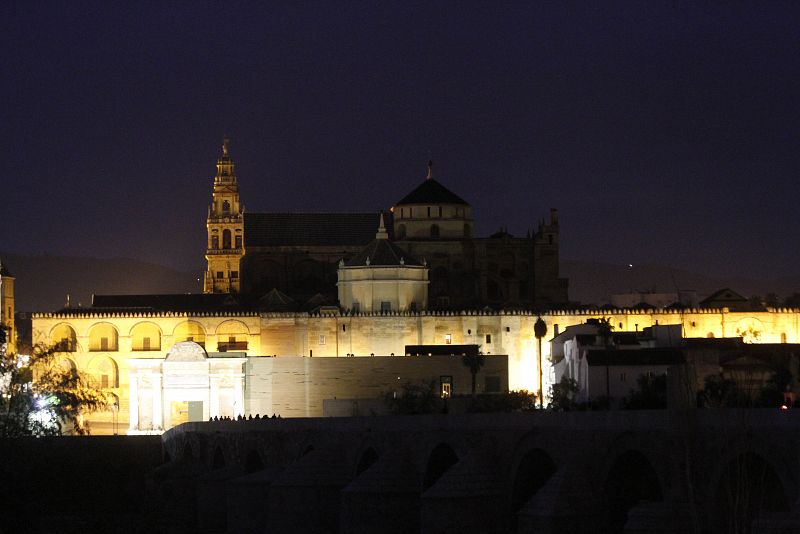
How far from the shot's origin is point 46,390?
8669 cm

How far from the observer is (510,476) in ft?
147

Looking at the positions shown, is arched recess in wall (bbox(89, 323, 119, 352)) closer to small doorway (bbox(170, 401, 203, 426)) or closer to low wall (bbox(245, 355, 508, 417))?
small doorway (bbox(170, 401, 203, 426))

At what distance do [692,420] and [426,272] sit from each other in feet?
213

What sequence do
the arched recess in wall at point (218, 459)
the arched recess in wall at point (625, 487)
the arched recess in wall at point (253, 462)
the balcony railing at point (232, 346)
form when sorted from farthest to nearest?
1. the balcony railing at point (232, 346)
2. the arched recess in wall at point (218, 459)
3. the arched recess in wall at point (253, 462)
4. the arched recess in wall at point (625, 487)

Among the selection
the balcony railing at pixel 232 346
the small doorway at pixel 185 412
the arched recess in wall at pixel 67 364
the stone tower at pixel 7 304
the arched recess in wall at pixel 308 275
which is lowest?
the small doorway at pixel 185 412

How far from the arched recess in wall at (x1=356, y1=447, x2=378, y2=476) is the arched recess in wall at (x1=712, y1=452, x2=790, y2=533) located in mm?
18218

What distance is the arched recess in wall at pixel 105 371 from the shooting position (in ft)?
336

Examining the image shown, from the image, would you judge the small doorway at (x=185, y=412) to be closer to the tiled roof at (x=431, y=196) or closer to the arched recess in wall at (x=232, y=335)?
the arched recess in wall at (x=232, y=335)

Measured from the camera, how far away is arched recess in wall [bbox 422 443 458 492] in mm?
49312

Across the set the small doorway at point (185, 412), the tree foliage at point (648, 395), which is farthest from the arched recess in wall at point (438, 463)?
the small doorway at point (185, 412)

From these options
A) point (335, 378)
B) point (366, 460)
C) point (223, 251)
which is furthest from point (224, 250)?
point (366, 460)

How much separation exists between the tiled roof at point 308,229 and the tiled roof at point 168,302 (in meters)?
6.42

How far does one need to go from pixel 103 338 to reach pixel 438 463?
55.7 meters

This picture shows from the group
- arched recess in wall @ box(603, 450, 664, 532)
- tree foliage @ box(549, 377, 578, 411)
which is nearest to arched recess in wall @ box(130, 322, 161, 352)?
tree foliage @ box(549, 377, 578, 411)
